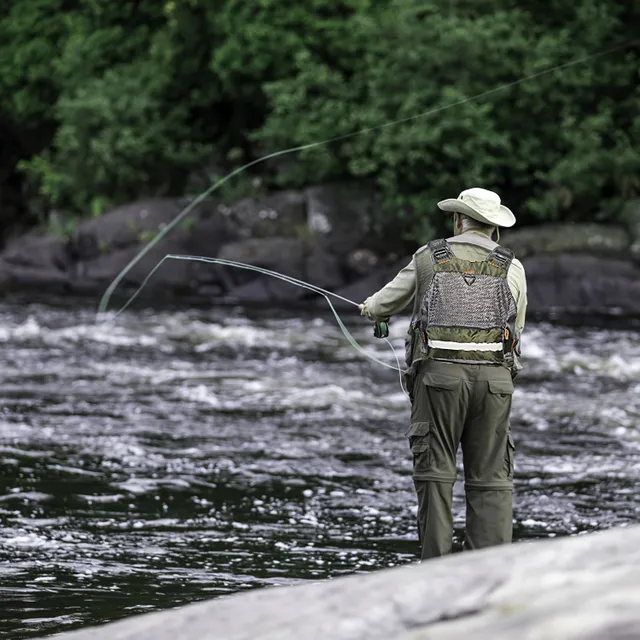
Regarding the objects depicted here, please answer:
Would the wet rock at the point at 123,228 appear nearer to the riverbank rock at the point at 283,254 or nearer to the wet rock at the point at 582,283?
the riverbank rock at the point at 283,254

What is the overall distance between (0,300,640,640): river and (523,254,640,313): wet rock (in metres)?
5.08

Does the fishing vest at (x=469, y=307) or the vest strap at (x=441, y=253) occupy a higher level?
the vest strap at (x=441, y=253)

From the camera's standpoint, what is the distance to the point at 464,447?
4859 millimetres

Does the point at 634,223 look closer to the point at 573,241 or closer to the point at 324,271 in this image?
the point at 573,241

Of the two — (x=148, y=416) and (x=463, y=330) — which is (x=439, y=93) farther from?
(x=463, y=330)

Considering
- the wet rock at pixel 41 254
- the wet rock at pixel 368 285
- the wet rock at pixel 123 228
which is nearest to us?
the wet rock at pixel 368 285

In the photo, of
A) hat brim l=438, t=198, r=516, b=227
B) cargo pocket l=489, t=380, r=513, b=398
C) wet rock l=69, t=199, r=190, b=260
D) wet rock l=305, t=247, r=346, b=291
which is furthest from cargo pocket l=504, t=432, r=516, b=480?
wet rock l=69, t=199, r=190, b=260

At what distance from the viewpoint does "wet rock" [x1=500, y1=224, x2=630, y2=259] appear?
19.7 meters

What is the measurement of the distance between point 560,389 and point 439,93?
11.0m

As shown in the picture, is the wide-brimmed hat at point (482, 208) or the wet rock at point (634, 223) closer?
the wide-brimmed hat at point (482, 208)

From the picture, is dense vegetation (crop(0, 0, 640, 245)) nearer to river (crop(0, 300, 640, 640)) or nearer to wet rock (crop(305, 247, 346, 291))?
wet rock (crop(305, 247, 346, 291))

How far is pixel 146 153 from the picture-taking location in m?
25.1

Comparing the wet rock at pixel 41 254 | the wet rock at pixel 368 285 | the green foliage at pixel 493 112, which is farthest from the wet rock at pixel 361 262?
the wet rock at pixel 41 254

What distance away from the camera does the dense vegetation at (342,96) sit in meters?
20.9
